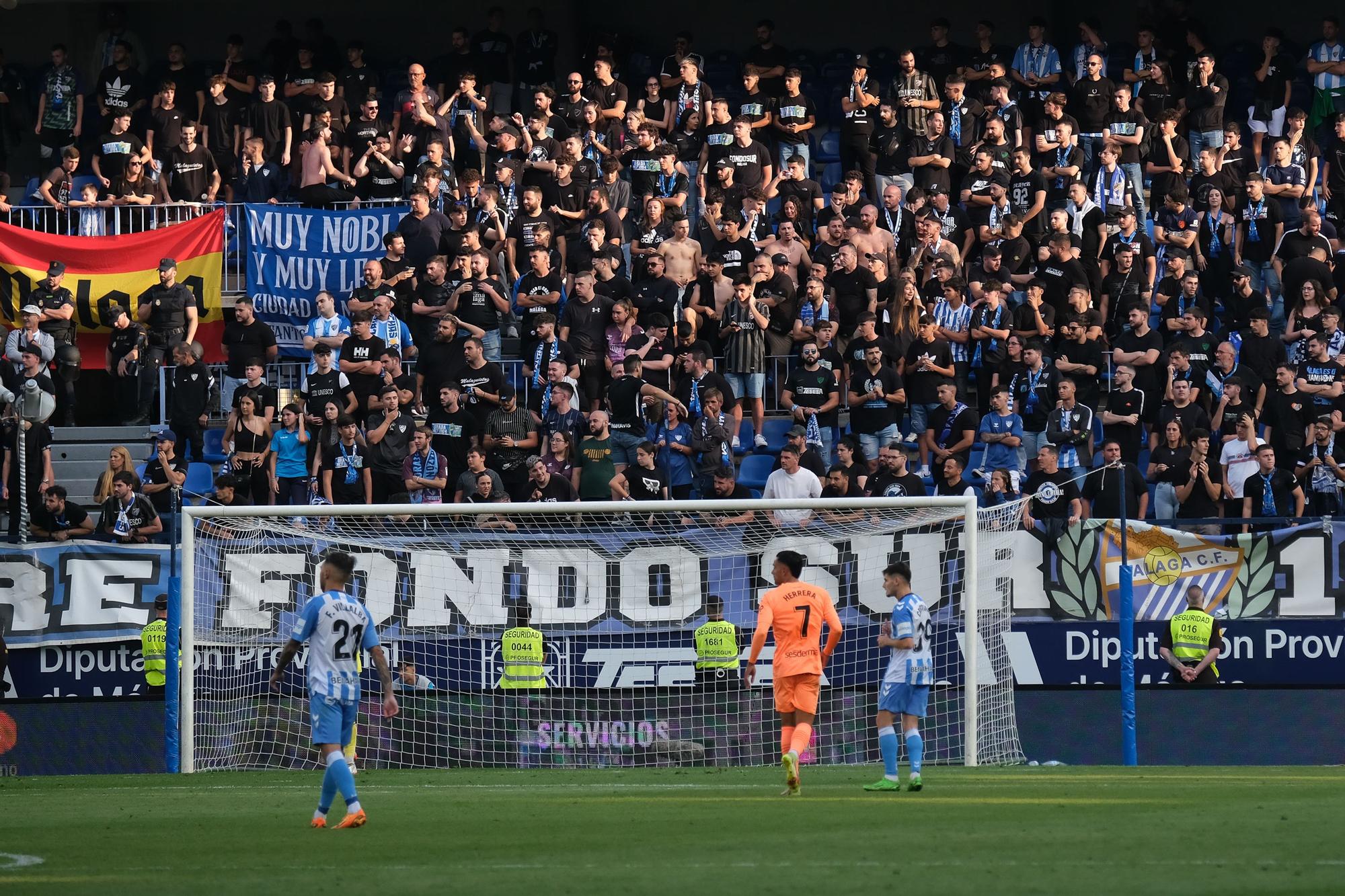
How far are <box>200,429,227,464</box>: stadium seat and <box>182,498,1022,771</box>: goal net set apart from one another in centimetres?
366

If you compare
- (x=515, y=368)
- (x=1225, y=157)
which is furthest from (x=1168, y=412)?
(x=515, y=368)

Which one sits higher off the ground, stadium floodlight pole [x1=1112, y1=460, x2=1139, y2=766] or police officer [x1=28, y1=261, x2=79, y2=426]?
police officer [x1=28, y1=261, x2=79, y2=426]

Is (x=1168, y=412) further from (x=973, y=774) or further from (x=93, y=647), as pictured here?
(x=93, y=647)

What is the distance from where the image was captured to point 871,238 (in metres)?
21.2

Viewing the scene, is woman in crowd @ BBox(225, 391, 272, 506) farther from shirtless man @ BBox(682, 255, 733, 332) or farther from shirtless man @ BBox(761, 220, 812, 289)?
shirtless man @ BBox(761, 220, 812, 289)

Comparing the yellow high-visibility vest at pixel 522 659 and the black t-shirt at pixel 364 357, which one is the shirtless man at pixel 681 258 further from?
the yellow high-visibility vest at pixel 522 659

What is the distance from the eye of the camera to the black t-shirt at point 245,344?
2103 cm

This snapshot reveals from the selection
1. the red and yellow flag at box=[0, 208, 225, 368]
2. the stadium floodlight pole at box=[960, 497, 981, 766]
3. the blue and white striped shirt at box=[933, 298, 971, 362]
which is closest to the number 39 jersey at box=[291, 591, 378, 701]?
the stadium floodlight pole at box=[960, 497, 981, 766]

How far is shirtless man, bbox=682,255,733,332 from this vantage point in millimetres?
20562

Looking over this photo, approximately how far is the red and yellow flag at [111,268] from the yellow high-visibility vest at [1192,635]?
12143mm

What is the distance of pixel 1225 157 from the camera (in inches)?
890

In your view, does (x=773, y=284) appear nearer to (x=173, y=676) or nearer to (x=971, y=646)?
(x=971, y=646)

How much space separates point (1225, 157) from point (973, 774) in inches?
440

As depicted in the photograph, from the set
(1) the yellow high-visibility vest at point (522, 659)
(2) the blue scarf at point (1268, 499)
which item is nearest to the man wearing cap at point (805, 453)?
(1) the yellow high-visibility vest at point (522, 659)
